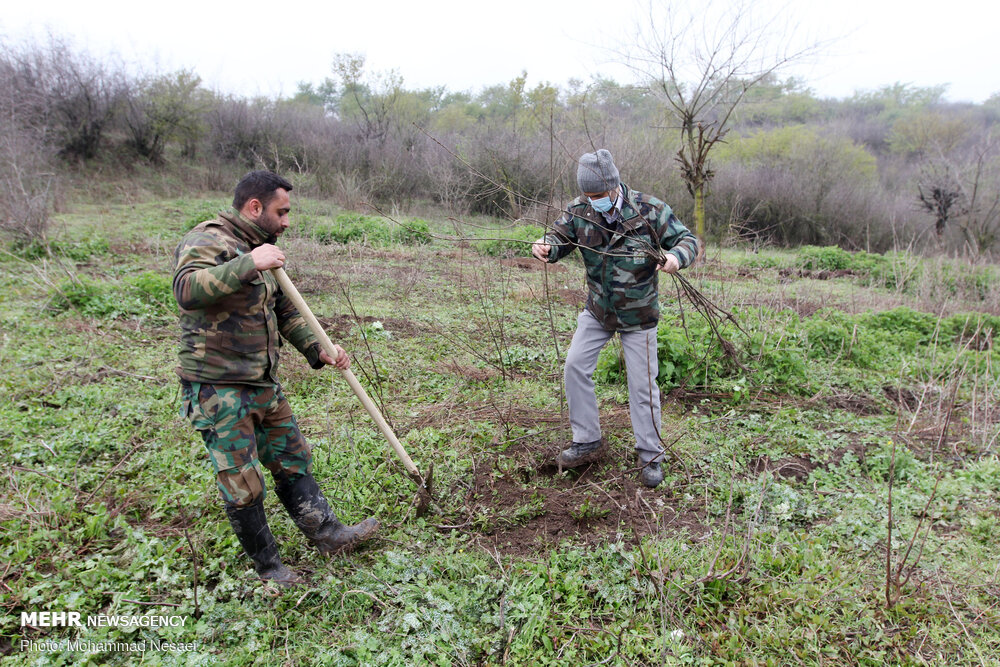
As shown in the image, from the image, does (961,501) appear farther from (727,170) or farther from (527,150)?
(727,170)

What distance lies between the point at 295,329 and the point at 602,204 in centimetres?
182

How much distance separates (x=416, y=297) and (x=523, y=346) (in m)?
2.59

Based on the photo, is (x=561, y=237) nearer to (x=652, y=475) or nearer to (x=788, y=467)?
(x=652, y=475)

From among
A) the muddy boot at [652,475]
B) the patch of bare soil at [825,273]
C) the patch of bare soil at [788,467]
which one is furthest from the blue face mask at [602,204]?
the patch of bare soil at [825,273]

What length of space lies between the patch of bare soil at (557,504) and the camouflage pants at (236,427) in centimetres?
117

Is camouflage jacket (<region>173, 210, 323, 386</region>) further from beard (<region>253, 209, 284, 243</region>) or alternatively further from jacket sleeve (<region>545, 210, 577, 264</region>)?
jacket sleeve (<region>545, 210, 577, 264</region>)

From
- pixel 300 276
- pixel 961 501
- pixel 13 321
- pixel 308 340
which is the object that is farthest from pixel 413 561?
pixel 300 276

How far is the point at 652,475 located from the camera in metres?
3.35

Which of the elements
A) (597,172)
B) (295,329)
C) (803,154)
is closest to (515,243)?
(597,172)

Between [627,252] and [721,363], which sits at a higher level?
[627,252]

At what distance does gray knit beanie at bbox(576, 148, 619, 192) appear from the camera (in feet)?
10.2

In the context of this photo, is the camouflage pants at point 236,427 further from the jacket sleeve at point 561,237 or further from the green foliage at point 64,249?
the green foliage at point 64,249

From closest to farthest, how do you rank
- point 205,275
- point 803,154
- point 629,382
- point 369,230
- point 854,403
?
point 205,275 < point 629,382 < point 854,403 < point 369,230 < point 803,154

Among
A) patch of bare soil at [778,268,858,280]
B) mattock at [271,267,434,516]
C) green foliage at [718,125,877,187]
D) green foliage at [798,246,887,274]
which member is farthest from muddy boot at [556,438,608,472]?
green foliage at [718,125,877,187]
